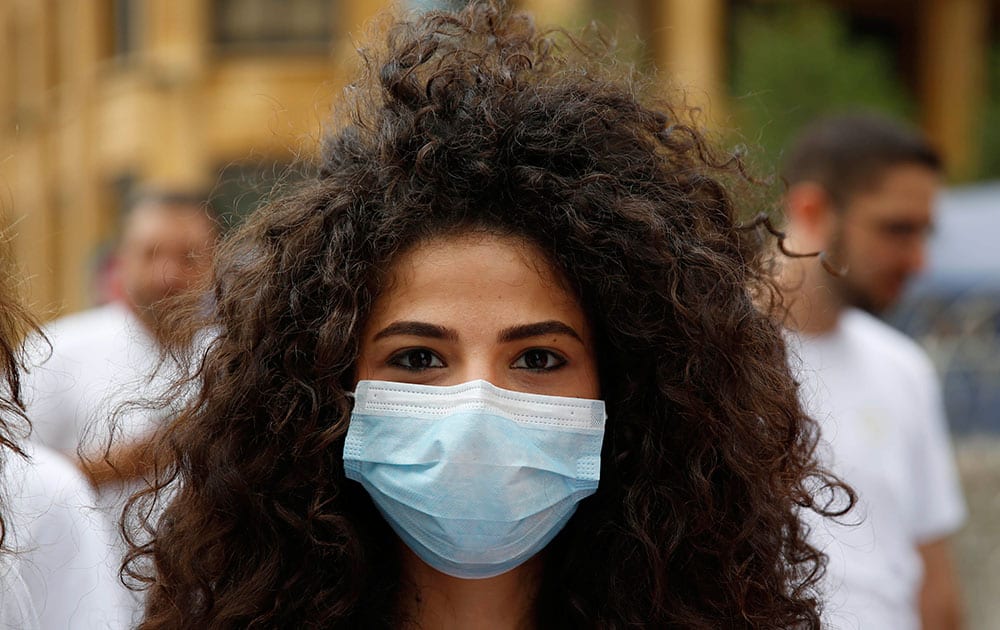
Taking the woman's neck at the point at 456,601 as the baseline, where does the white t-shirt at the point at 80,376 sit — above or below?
below

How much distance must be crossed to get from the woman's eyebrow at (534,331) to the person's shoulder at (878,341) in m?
2.15

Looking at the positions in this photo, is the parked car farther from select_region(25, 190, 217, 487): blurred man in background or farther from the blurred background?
select_region(25, 190, 217, 487): blurred man in background

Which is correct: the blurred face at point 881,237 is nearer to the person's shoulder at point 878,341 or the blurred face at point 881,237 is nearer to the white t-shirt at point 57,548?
the person's shoulder at point 878,341

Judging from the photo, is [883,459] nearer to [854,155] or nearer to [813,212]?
[813,212]

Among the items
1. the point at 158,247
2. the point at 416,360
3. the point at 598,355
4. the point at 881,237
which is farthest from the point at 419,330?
the point at 158,247

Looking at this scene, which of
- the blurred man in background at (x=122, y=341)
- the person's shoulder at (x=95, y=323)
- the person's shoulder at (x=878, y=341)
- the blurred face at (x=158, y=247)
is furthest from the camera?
the blurred face at (x=158, y=247)

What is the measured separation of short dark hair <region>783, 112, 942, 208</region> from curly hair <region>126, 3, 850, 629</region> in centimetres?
236

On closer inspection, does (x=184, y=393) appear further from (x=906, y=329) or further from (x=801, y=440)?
(x=906, y=329)

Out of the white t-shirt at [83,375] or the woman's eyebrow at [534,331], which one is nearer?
the woman's eyebrow at [534,331]

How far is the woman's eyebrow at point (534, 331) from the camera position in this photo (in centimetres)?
272

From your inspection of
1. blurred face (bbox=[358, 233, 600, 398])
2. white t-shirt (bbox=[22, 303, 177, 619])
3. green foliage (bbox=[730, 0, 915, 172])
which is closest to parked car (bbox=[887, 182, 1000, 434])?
green foliage (bbox=[730, 0, 915, 172])

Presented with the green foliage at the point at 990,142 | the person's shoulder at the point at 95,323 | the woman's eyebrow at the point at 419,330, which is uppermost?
the woman's eyebrow at the point at 419,330

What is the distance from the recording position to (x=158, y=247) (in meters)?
5.46

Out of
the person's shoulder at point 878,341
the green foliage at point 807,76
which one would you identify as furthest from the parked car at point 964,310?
the person's shoulder at point 878,341
